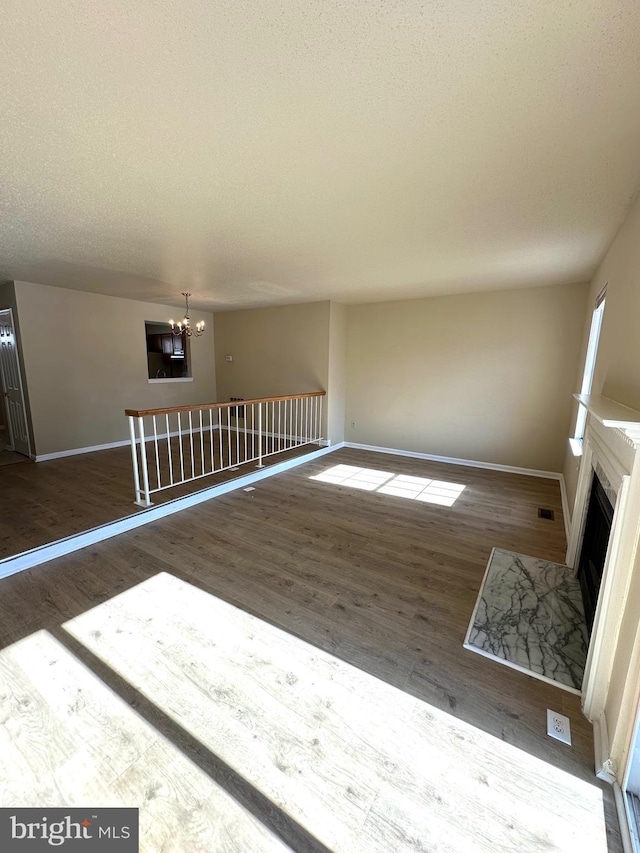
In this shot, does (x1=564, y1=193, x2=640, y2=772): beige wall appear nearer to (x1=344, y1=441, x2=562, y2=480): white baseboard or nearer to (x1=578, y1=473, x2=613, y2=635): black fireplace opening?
(x1=578, y1=473, x2=613, y2=635): black fireplace opening

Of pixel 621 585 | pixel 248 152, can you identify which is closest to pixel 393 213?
pixel 248 152

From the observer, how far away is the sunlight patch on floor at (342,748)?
3.83 ft

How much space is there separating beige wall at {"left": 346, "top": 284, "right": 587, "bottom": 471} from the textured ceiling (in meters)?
1.63

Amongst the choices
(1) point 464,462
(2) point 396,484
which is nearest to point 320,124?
(2) point 396,484

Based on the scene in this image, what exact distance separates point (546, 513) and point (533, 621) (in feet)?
6.23

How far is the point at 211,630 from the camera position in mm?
2029

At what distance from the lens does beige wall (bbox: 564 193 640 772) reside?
1.35m

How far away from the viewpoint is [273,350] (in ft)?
21.3

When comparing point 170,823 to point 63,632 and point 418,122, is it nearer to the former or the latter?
point 63,632

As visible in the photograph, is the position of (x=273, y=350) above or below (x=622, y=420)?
above

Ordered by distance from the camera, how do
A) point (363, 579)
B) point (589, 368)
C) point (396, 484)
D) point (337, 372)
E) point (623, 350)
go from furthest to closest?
point (337, 372)
point (396, 484)
point (589, 368)
point (363, 579)
point (623, 350)

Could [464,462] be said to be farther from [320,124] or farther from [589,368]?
[320,124]

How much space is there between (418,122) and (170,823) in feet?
9.35

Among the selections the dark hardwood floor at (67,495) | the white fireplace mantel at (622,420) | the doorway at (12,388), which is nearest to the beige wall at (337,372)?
the dark hardwood floor at (67,495)
